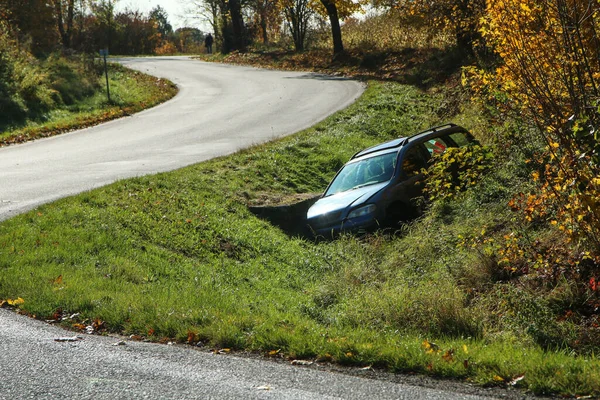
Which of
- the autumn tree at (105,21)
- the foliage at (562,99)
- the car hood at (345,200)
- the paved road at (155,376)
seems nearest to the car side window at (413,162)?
the car hood at (345,200)

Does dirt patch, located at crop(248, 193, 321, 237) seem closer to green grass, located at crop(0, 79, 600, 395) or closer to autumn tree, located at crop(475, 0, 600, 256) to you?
green grass, located at crop(0, 79, 600, 395)

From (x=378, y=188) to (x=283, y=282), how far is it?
2.83 metres

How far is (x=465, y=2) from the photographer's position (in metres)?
22.2

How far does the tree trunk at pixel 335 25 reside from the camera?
38.2 metres

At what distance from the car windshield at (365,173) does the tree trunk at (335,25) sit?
2584 centimetres

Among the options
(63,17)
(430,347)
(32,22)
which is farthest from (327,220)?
(63,17)

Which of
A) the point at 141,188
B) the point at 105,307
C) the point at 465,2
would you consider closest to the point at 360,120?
the point at 465,2

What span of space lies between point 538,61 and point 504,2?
33.3 inches

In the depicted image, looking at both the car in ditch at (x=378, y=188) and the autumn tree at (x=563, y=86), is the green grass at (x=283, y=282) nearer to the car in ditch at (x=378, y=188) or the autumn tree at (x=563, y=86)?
the car in ditch at (x=378, y=188)

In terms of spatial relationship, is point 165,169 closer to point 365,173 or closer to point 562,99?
point 365,173

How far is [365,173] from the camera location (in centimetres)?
1328

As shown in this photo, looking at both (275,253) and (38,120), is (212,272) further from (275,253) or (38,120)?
(38,120)

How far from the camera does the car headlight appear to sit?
1217 centimetres

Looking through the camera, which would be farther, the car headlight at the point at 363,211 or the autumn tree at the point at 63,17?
the autumn tree at the point at 63,17
